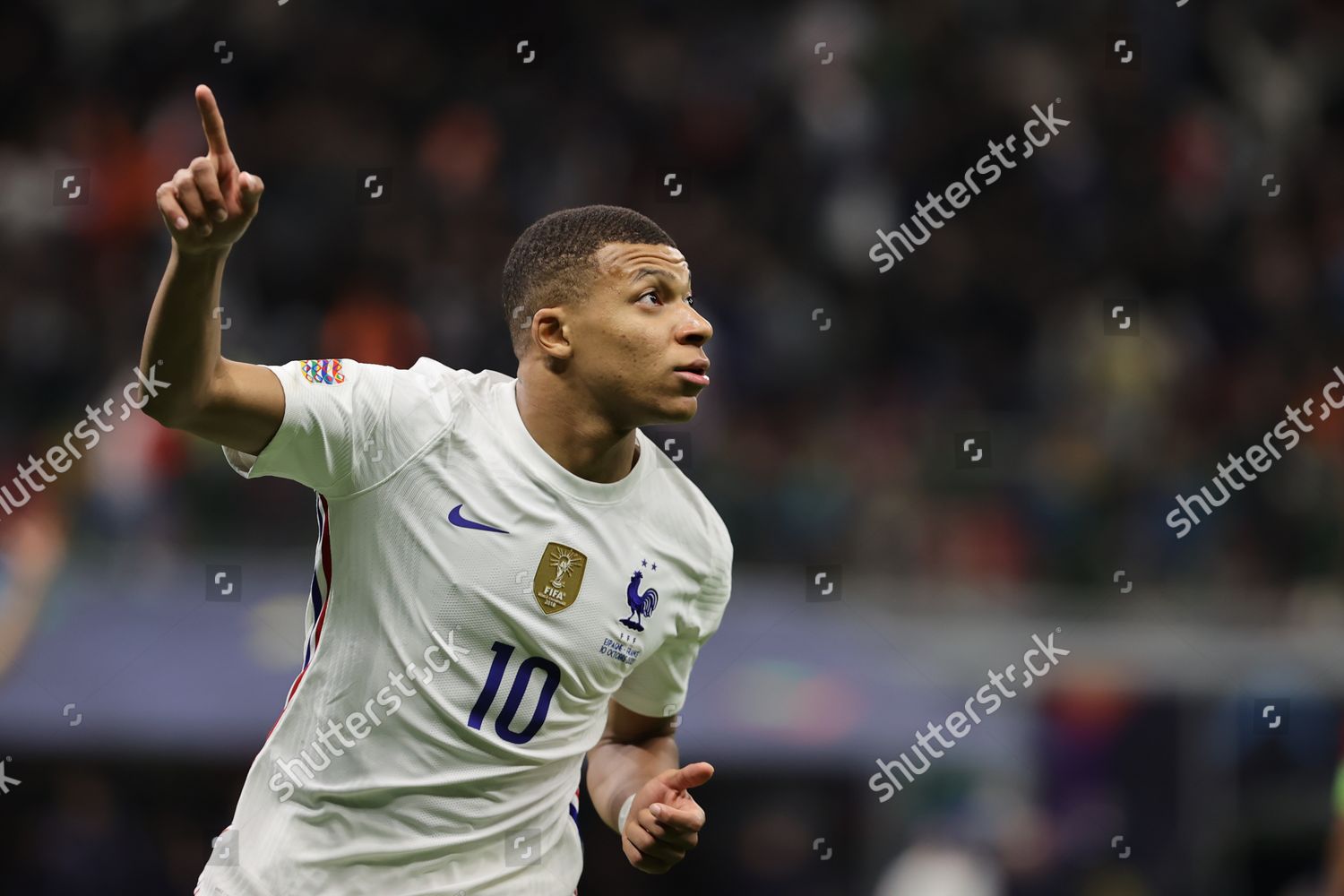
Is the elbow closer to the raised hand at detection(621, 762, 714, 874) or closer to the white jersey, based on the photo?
the white jersey

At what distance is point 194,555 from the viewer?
822 cm

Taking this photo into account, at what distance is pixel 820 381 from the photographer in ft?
36.6

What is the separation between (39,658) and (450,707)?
4.79m

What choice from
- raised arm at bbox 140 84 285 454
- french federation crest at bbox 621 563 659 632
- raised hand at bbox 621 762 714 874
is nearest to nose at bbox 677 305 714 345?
french federation crest at bbox 621 563 659 632

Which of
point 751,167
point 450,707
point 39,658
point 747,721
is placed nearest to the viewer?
point 450,707

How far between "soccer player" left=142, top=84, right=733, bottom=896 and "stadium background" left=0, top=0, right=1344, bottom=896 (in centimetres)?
438

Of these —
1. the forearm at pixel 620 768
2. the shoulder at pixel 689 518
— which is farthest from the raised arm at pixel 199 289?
the forearm at pixel 620 768

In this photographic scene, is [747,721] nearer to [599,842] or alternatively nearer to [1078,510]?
[599,842]

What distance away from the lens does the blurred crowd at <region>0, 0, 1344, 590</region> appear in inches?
386

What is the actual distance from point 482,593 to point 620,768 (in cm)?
93

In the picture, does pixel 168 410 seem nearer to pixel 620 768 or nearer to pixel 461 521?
pixel 461 521

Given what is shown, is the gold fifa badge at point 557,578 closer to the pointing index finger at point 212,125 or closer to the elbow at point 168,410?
the elbow at point 168,410

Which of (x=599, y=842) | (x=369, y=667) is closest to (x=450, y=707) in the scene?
(x=369, y=667)

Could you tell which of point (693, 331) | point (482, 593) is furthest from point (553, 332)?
point (482, 593)
